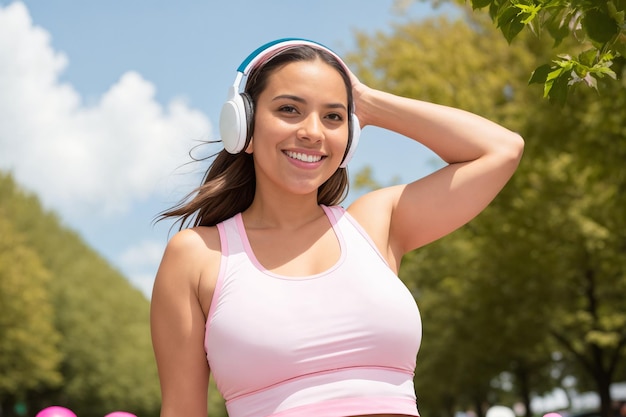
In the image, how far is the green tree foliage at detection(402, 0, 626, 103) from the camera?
3.76 metres

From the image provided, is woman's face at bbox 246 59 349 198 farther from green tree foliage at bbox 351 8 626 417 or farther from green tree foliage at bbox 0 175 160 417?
green tree foliage at bbox 0 175 160 417

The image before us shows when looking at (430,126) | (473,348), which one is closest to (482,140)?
(430,126)

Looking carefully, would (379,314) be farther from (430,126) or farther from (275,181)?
(430,126)

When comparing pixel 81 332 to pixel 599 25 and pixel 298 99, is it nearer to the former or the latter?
pixel 599 25

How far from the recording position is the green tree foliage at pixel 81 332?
5619cm

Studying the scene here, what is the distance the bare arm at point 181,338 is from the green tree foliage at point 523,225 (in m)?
10.8

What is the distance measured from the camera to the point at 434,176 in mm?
3424

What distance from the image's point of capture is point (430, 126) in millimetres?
3508

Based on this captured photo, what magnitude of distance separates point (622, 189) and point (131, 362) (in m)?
50.0

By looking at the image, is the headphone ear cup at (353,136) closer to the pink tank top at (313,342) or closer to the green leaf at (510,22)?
the pink tank top at (313,342)

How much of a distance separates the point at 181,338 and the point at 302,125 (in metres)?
0.73

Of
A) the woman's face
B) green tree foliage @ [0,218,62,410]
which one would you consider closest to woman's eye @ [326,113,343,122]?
the woman's face

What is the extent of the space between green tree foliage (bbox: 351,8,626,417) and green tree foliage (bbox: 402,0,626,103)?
930 cm

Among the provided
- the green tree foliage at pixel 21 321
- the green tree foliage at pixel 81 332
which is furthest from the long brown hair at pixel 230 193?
the green tree foliage at pixel 81 332
